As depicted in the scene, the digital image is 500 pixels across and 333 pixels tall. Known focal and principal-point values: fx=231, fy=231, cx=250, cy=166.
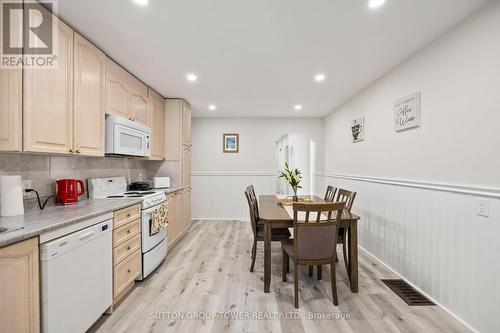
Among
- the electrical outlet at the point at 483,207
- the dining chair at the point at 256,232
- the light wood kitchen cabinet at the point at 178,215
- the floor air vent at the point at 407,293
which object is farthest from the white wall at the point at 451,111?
the light wood kitchen cabinet at the point at 178,215

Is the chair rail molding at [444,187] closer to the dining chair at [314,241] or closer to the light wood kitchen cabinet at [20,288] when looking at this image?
the dining chair at [314,241]

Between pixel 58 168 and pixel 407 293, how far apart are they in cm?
360

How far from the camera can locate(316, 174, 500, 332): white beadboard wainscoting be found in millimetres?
1630

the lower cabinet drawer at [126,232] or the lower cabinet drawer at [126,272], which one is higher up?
the lower cabinet drawer at [126,232]

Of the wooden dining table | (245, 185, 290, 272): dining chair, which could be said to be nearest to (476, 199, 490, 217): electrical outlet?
the wooden dining table

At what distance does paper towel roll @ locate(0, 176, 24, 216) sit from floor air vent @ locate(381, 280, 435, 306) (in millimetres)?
3253

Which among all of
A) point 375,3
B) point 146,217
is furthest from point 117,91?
point 375,3

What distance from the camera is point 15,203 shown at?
162 cm

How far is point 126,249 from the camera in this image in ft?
7.15

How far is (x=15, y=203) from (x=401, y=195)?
11.3 feet

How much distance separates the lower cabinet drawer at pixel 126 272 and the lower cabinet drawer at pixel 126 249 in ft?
0.15

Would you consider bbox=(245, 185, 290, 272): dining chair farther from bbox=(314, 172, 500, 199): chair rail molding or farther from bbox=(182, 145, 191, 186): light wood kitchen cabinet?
bbox=(182, 145, 191, 186): light wood kitchen cabinet

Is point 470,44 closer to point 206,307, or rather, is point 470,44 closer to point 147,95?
point 206,307

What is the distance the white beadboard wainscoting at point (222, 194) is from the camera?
5285mm
